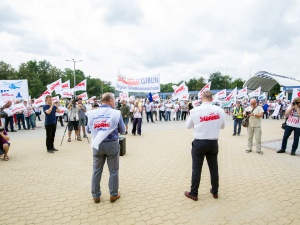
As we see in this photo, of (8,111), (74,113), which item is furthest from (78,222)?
(8,111)

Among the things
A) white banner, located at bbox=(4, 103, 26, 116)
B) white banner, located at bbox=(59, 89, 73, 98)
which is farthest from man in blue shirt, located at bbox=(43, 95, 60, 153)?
white banner, located at bbox=(59, 89, 73, 98)

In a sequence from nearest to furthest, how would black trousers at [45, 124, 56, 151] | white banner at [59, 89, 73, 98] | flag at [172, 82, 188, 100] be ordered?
black trousers at [45, 124, 56, 151], flag at [172, 82, 188, 100], white banner at [59, 89, 73, 98]

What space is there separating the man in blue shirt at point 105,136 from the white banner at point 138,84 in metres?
9.55

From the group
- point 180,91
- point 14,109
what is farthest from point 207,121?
point 180,91

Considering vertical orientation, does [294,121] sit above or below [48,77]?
below

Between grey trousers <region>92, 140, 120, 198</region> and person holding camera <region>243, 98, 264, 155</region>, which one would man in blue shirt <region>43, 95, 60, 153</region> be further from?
person holding camera <region>243, 98, 264, 155</region>

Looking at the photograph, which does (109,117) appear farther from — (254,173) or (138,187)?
(254,173)

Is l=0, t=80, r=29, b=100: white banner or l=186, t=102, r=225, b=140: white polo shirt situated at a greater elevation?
l=0, t=80, r=29, b=100: white banner

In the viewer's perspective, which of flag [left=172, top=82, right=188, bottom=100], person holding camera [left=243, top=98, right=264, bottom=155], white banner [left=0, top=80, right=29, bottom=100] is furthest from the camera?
flag [left=172, top=82, right=188, bottom=100]

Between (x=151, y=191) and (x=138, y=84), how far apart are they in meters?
9.78

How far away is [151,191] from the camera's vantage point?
4211 millimetres

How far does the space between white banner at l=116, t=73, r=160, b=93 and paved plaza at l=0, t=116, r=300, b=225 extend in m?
6.83

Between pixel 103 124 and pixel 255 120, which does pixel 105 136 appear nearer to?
pixel 103 124

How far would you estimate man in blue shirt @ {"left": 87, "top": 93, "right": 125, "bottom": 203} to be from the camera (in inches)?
137
